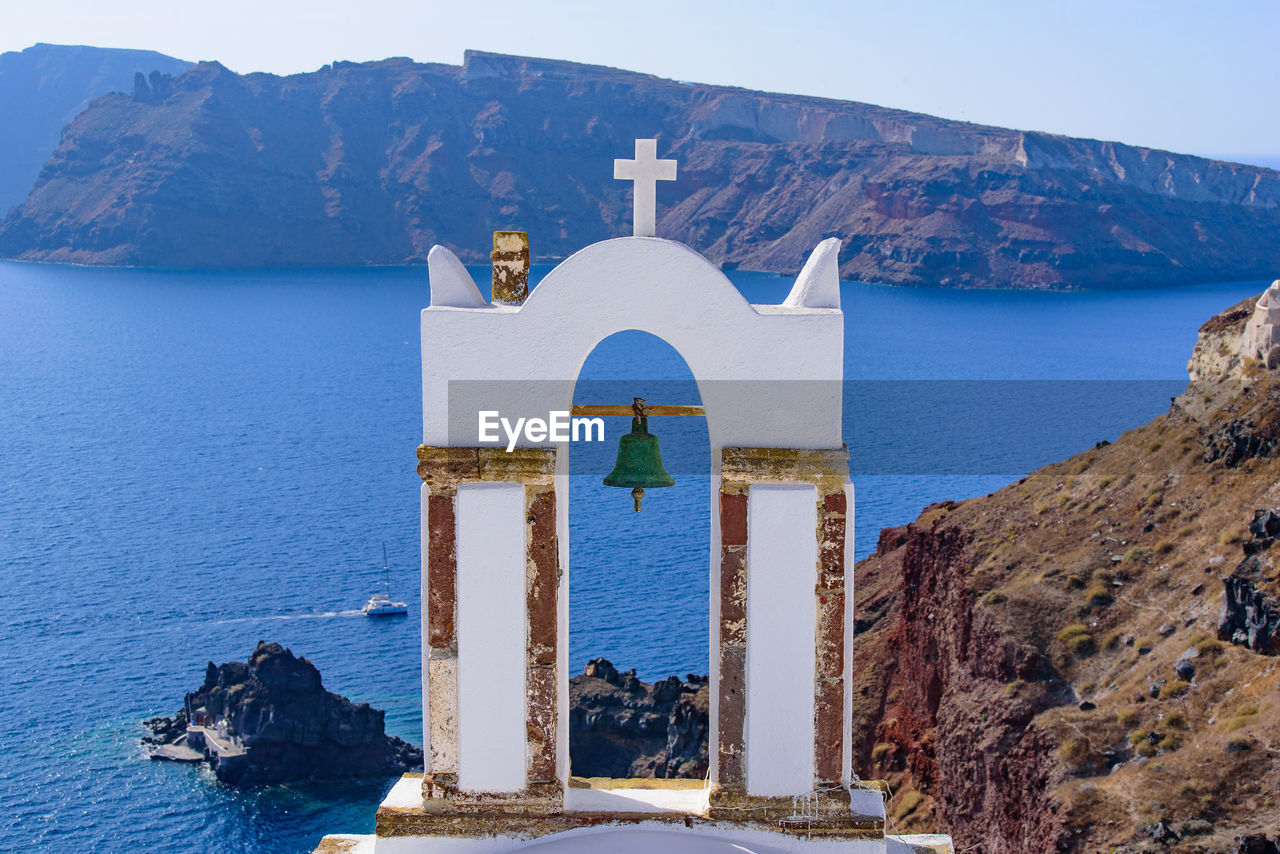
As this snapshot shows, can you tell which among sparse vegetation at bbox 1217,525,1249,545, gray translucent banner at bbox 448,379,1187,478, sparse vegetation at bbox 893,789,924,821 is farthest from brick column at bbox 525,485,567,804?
gray translucent banner at bbox 448,379,1187,478

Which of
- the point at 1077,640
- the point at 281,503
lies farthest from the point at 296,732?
the point at 281,503

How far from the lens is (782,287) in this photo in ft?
541

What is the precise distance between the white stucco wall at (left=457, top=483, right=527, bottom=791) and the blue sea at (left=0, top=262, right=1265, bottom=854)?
3431cm

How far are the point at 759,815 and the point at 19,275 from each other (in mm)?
207605

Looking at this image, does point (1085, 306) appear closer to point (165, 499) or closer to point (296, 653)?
point (165, 499)

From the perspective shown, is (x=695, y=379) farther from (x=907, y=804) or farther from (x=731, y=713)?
(x=907, y=804)

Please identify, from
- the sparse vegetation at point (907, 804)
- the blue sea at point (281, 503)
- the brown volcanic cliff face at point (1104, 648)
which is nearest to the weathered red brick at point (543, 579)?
the brown volcanic cliff face at point (1104, 648)

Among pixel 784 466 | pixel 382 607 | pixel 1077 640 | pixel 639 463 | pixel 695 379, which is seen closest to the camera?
pixel 695 379

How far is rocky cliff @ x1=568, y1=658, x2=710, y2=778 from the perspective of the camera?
40.3 m

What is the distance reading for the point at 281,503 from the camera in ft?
247

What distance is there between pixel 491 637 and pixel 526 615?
0.24 m

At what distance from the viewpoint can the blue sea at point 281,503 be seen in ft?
145

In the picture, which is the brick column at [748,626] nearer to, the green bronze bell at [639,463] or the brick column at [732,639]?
the brick column at [732,639]

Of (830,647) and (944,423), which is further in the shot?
(944,423)
